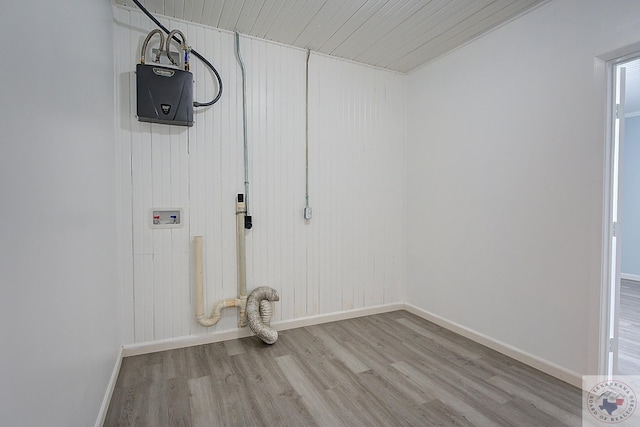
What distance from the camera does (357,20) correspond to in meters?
2.56

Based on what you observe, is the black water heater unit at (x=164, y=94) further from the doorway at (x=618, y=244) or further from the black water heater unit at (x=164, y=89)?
the doorway at (x=618, y=244)

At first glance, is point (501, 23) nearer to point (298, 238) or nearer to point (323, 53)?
point (323, 53)

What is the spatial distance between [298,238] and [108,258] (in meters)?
1.58

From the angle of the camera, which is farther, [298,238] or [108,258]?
[298,238]

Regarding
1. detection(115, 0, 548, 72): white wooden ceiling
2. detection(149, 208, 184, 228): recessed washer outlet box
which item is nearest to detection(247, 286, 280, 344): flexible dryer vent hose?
detection(149, 208, 184, 228): recessed washer outlet box

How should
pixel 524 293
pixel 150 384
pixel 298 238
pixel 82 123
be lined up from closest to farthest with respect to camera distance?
pixel 82 123
pixel 150 384
pixel 524 293
pixel 298 238

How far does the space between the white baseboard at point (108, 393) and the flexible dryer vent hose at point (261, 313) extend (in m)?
0.97

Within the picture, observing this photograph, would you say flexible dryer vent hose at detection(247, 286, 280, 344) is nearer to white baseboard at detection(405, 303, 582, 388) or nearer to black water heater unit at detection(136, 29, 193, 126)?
black water heater unit at detection(136, 29, 193, 126)

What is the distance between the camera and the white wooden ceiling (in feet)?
7.68

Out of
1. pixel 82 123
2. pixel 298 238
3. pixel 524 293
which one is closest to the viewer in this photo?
pixel 82 123

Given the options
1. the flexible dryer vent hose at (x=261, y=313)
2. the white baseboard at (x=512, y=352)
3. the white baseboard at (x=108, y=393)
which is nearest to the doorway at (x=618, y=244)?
the white baseboard at (x=512, y=352)

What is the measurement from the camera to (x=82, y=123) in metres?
1.49

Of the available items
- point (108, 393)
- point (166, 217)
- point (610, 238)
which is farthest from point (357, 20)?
point (108, 393)

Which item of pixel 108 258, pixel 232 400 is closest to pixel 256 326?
pixel 232 400
